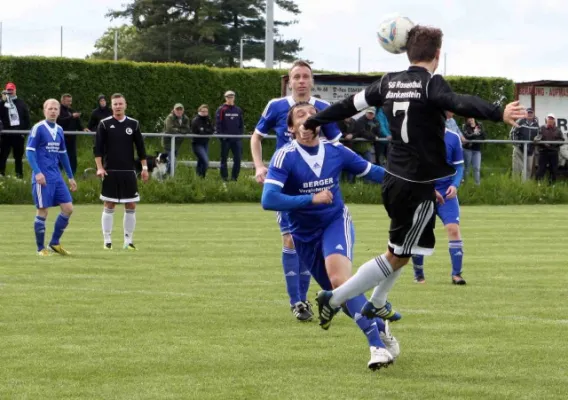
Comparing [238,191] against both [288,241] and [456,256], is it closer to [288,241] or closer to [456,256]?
[456,256]

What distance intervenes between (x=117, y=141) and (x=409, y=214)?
9.54 m

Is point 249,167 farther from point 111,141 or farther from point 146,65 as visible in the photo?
point 111,141

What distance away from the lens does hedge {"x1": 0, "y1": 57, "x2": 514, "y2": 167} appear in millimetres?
33469

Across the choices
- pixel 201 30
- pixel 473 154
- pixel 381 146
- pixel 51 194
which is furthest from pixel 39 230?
pixel 201 30

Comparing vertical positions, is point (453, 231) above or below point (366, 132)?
below

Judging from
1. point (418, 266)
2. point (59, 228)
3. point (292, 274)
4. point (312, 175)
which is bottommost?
point (418, 266)

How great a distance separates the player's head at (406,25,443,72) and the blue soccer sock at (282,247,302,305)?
2921 millimetres

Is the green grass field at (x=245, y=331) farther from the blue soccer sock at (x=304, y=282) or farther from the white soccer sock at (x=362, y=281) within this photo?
the white soccer sock at (x=362, y=281)

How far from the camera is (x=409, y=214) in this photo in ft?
25.2

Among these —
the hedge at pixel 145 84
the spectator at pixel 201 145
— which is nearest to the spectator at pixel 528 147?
the hedge at pixel 145 84

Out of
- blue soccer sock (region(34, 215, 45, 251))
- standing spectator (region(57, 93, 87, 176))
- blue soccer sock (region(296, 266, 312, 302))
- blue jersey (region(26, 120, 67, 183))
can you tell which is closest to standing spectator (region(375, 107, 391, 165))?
standing spectator (region(57, 93, 87, 176))

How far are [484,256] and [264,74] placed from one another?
21.8 m

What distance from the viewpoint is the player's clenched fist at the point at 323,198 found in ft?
26.0

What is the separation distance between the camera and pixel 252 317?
9984mm
